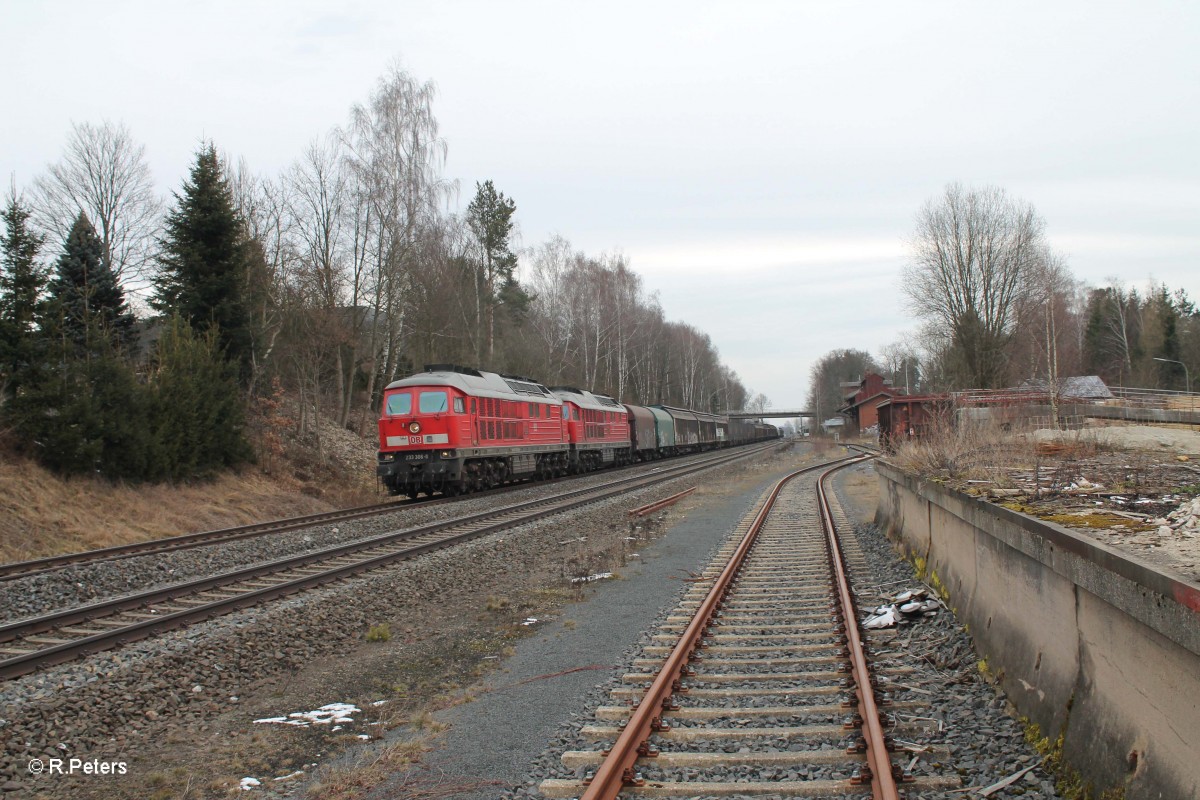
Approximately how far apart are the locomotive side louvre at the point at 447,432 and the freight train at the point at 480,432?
0.02m

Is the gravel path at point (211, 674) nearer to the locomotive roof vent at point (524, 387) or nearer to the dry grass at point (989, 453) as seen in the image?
the dry grass at point (989, 453)

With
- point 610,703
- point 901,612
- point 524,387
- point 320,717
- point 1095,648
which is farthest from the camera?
point 524,387

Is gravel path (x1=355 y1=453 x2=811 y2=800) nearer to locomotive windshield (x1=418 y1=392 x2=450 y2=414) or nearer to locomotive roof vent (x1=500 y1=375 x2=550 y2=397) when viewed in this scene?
locomotive windshield (x1=418 y1=392 x2=450 y2=414)

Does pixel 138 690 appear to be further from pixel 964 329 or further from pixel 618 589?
pixel 964 329

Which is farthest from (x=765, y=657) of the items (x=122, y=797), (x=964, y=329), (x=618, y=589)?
(x=964, y=329)

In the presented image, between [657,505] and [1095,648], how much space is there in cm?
1533

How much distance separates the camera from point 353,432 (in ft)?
109

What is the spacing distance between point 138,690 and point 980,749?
5696 millimetres

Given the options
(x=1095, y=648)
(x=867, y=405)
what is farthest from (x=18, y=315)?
(x=867, y=405)

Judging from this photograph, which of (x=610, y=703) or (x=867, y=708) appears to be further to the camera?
(x=610, y=703)

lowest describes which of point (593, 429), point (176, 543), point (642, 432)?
point (176, 543)

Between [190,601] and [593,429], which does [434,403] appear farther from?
[593,429]

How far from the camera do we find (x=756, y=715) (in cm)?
522

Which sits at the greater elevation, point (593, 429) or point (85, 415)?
point (85, 415)
